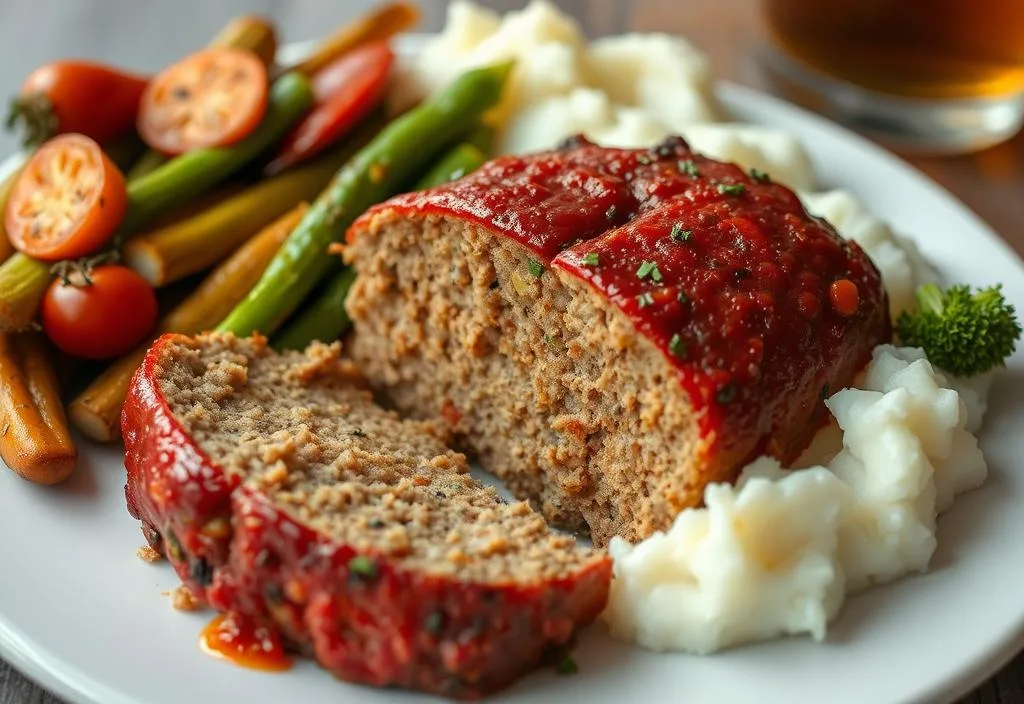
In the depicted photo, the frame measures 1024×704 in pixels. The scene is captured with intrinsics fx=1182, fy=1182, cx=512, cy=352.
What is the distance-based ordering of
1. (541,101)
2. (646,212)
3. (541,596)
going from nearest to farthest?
(541,596)
(646,212)
(541,101)

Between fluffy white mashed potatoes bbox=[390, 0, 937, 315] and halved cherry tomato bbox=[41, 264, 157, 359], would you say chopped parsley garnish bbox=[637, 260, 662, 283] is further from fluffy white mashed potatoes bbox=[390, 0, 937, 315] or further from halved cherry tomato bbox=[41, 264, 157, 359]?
halved cherry tomato bbox=[41, 264, 157, 359]

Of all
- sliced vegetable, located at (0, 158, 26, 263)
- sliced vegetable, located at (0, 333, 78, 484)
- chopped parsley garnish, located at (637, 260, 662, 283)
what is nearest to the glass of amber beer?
chopped parsley garnish, located at (637, 260, 662, 283)

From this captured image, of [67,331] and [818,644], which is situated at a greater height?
[67,331]

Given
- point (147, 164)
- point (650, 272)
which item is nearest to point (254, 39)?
point (147, 164)

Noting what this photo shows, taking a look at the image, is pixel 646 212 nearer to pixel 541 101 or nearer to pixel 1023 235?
pixel 541 101

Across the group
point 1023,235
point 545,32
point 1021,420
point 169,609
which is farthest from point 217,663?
point 1023,235

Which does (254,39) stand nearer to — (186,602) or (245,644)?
(186,602)

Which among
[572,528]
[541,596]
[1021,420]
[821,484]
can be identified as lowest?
[1021,420]
